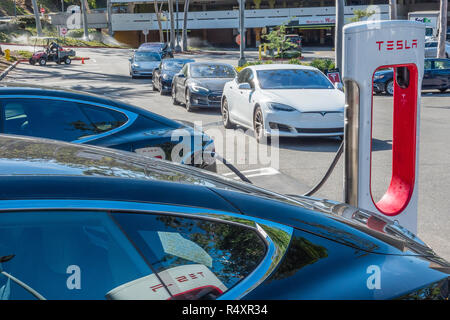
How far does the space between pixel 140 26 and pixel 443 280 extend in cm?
7724

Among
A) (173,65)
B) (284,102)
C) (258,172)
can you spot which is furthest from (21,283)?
(173,65)

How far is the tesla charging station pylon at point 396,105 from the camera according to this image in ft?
15.6

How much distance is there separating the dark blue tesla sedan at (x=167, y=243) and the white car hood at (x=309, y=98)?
8.86 meters

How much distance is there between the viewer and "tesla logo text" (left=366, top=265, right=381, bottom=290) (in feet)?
7.64

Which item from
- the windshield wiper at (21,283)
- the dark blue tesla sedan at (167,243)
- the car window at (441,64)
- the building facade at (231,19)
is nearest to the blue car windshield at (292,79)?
the dark blue tesla sedan at (167,243)

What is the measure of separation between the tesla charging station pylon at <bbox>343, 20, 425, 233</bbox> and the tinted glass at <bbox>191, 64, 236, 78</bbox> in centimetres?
1251

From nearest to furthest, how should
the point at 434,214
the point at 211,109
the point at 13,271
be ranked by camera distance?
1. the point at 13,271
2. the point at 434,214
3. the point at 211,109

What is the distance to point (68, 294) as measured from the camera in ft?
6.60

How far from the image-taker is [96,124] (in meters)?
5.67

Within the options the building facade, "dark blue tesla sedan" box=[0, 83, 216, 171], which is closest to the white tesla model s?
"dark blue tesla sedan" box=[0, 83, 216, 171]

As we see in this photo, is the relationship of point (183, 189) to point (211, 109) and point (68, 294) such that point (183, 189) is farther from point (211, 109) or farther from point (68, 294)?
point (211, 109)

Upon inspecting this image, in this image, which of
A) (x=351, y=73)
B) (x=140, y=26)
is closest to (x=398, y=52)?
(x=351, y=73)

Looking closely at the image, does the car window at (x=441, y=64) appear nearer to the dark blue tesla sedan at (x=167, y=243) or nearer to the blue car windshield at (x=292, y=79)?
the blue car windshield at (x=292, y=79)

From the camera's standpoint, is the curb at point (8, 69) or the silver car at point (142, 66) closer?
the silver car at point (142, 66)
